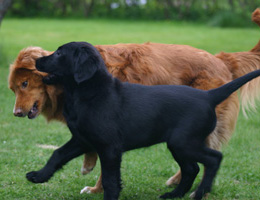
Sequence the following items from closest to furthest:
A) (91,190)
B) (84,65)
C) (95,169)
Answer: (84,65) < (91,190) < (95,169)

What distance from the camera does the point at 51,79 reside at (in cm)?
415

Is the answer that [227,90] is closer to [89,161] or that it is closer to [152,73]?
[152,73]

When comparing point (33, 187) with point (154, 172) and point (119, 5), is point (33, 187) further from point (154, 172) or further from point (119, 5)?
point (119, 5)

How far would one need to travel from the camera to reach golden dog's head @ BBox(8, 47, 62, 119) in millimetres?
4430

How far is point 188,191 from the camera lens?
4723 mm

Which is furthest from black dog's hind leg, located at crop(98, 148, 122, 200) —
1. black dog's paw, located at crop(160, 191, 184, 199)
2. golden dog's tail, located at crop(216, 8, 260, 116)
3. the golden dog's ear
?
golden dog's tail, located at crop(216, 8, 260, 116)

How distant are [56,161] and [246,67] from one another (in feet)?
7.88

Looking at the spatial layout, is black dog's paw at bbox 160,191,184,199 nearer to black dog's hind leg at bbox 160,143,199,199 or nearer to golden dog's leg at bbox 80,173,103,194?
black dog's hind leg at bbox 160,143,199,199

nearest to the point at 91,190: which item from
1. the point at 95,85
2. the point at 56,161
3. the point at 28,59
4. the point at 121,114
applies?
the point at 56,161

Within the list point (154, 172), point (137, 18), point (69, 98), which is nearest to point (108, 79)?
point (69, 98)

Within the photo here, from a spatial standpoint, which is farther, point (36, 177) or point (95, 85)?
point (36, 177)

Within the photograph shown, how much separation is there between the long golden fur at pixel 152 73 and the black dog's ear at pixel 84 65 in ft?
2.17

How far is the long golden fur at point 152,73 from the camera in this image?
446 centimetres

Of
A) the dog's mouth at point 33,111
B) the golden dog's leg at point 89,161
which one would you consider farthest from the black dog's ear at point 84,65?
the golden dog's leg at point 89,161
